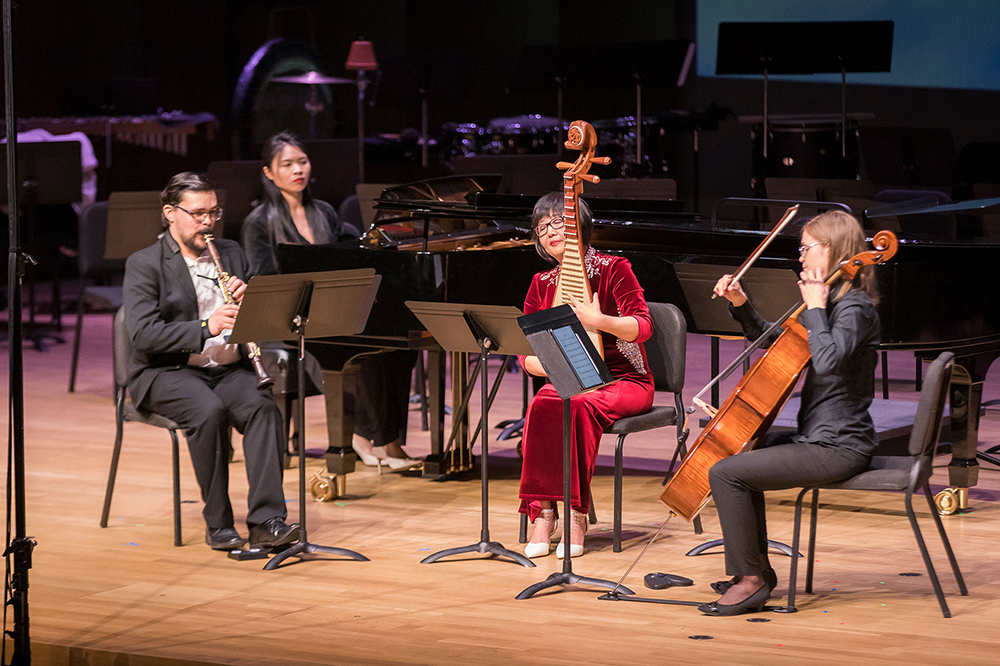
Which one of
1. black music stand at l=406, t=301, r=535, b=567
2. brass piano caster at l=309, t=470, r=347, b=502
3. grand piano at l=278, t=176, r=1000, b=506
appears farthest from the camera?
brass piano caster at l=309, t=470, r=347, b=502

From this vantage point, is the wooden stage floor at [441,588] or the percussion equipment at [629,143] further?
the percussion equipment at [629,143]

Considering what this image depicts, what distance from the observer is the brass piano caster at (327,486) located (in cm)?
506

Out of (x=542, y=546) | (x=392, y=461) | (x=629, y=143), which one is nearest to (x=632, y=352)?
(x=542, y=546)

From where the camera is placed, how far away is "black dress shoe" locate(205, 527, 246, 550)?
4367 mm

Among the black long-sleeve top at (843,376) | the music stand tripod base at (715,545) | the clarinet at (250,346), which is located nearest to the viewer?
the black long-sleeve top at (843,376)

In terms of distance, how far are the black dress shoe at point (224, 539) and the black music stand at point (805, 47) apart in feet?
16.4

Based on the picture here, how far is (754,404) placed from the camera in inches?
A: 142

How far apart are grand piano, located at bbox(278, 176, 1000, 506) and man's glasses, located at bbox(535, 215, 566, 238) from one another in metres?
0.67

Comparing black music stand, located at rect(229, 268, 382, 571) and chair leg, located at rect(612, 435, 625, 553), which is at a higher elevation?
black music stand, located at rect(229, 268, 382, 571)

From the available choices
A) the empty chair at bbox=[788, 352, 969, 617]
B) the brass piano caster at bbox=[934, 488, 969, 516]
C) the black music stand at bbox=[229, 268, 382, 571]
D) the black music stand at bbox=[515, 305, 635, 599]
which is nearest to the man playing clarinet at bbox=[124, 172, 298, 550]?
the black music stand at bbox=[229, 268, 382, 571]

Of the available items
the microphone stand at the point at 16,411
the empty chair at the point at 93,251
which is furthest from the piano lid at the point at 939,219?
the empty chair at the point at 93,251

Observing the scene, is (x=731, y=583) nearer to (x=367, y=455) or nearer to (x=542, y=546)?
(x=542, y=546)

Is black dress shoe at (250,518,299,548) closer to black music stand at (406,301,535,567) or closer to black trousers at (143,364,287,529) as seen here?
black trousers at (143,364,287,529)

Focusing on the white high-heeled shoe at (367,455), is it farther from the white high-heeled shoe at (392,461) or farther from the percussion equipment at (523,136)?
the percussion equipment at (523,136)
